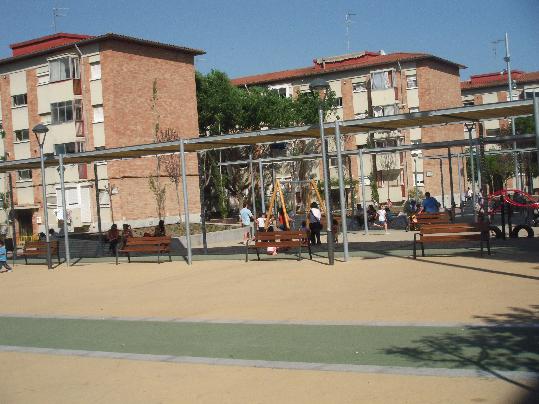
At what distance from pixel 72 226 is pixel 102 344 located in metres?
35.2

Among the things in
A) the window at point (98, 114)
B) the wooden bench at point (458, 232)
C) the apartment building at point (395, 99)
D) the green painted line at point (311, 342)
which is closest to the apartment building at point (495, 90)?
the apartment building at point (395, 99)

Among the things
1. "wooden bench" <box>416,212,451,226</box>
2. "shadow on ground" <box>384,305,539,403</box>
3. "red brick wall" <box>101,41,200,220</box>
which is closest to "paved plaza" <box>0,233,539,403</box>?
"shadow on ground" <box>384,305,539,403</box>

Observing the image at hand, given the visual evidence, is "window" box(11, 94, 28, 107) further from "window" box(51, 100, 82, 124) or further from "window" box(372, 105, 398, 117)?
"window" box(372, 105, 398, 117)

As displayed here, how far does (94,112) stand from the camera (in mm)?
43281

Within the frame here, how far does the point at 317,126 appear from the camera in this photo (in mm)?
17047

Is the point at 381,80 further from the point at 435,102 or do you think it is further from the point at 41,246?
the point at 41,246

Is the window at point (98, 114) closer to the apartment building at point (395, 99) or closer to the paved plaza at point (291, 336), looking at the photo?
the apartment building at point (395, 99)

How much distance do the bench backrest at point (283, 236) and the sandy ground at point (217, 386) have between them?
9.78m

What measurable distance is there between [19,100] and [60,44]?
484 cm

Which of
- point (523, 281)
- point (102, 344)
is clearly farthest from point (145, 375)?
point (523, 281)

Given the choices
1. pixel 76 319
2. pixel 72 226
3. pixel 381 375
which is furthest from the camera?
pixel 72 226

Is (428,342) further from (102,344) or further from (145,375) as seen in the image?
(102,344)

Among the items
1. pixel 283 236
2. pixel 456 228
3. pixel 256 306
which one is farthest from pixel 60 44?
pixel 256 306

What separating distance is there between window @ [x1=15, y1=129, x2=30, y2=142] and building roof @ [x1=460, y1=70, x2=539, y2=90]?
4267 cm
